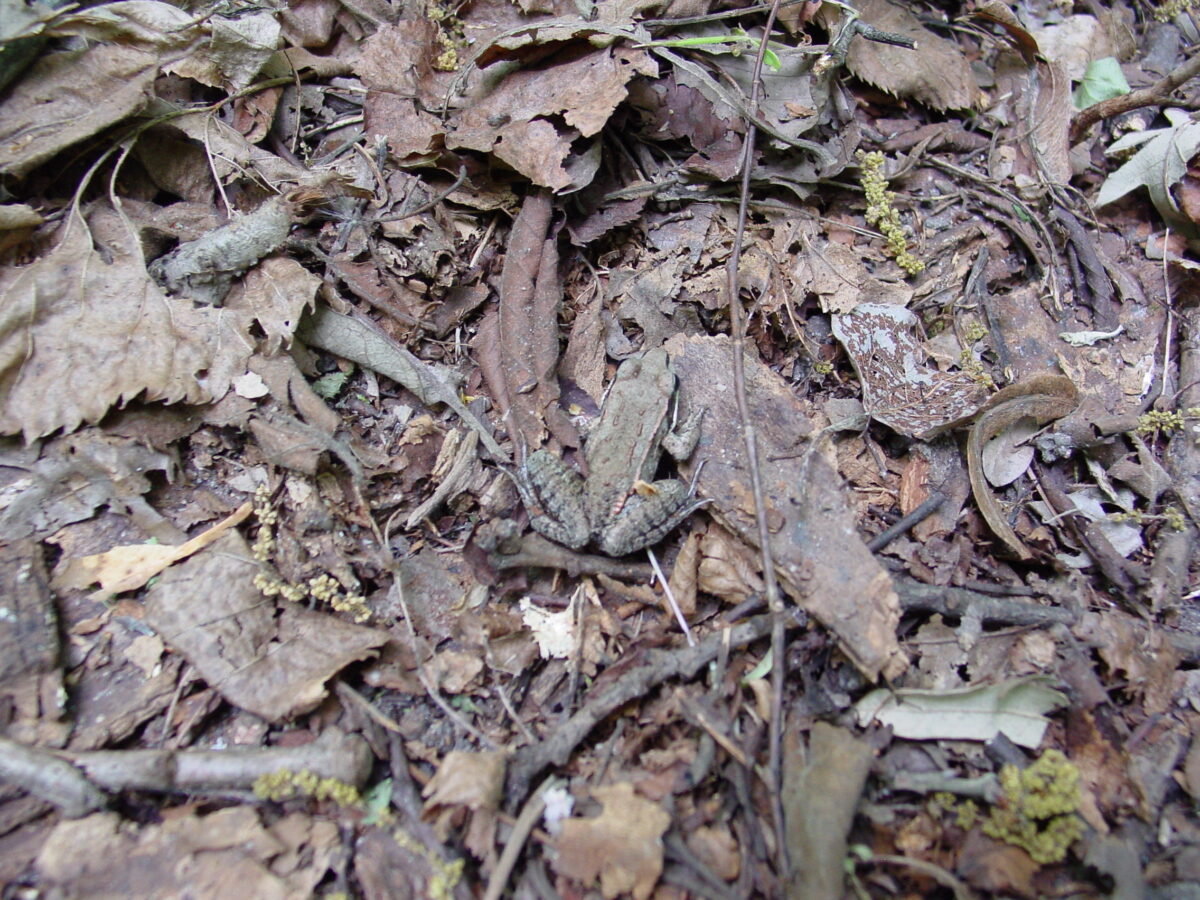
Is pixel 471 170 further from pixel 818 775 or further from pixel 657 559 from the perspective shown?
pixel 818 775

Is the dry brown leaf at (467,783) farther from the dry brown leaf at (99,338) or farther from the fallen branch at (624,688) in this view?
the dry brown leaf at (99,338)

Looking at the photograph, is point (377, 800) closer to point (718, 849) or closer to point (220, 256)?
point (718, 849)

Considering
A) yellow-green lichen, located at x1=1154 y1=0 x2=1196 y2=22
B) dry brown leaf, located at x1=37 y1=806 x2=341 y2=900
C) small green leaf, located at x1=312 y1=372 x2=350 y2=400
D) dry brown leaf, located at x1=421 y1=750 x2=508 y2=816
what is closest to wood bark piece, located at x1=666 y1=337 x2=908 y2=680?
dry brown leaf, located at x1=421 y1=750 x2=508 y2=816

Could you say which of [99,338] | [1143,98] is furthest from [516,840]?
[1143,98]

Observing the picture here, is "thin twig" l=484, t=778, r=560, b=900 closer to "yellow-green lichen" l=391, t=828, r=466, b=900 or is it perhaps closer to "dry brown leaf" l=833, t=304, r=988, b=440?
"yellow-green lichen" l=391, t=828, r=466, b=900

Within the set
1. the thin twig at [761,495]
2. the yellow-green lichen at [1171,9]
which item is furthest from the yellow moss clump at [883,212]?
the yellow-green lichen at [1171,9]

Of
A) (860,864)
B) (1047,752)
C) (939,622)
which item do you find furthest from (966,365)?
(860,864)

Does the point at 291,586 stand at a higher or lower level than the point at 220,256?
lower
